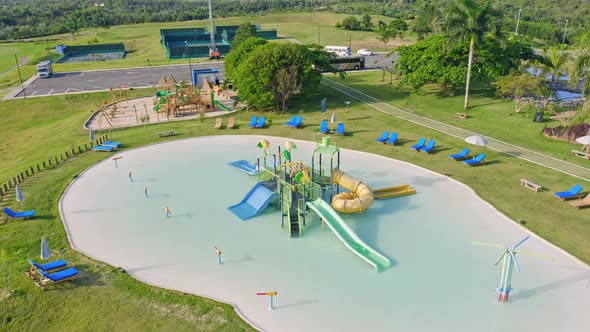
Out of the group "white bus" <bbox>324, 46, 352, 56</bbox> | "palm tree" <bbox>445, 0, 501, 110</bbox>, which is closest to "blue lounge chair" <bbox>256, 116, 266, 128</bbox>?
"palm tree" <bbox>445, 0, 501, 110</bbox>

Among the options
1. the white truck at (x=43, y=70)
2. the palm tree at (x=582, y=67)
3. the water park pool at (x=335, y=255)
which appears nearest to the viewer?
the water park pool at (x=335, y=255)

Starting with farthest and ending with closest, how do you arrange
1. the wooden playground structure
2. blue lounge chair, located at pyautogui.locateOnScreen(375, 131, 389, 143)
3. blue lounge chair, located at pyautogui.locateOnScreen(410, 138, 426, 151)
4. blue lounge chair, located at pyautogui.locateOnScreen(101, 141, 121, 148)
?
the wooden playground structure < blue lounge chair, located at pyautogui.locateOnScreen(101, 141, 121, 148) < blue lounge chair, located at pyautogui.locateOnScreen(375, 131, 389, 143) < blue lounge chair, located at pyautogui.locateOnScreen(410, 138, 426, 151)

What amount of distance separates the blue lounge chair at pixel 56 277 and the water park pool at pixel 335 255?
1843 millimetres

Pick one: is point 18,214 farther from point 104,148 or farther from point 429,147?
point 429,147

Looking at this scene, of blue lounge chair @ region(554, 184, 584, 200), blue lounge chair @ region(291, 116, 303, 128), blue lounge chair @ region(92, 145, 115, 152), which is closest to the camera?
blue lounge chair @ region(554, 184, 584, 200)

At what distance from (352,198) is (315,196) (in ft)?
7.59

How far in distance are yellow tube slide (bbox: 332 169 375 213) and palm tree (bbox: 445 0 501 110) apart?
1019 inches

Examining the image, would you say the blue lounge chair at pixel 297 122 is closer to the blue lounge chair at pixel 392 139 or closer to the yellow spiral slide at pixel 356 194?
the blue lounge chair at pixel 392 139

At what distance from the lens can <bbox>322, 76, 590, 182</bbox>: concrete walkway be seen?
32.0 meters

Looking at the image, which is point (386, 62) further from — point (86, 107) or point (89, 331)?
point (89, 331)

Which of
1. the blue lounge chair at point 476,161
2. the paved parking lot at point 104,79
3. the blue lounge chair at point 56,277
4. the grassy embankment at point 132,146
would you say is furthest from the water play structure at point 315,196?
the paved parking lot at point 104,79

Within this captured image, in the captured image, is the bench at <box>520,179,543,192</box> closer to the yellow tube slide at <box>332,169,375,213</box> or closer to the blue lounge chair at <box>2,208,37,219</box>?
the yellow tube slide at <box>332,169,375,213</box>

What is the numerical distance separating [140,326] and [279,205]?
1214 cm

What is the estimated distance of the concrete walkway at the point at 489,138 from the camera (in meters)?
32.0
